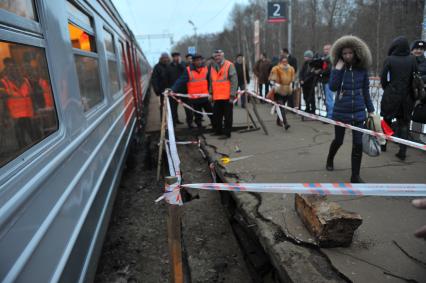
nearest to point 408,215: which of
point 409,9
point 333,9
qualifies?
point 409,9

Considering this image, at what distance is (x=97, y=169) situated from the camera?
315 cm

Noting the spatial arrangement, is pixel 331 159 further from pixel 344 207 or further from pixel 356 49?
pixel 356 49

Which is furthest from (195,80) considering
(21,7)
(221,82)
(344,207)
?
(21,7)

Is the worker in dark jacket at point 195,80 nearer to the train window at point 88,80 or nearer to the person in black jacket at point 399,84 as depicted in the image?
the train window at point 88,80

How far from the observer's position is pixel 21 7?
73.5 inches

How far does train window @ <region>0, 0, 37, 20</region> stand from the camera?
1.65 meters

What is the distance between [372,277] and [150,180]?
13.3ft

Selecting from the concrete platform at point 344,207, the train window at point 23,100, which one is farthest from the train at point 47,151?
the concrete platform at point 344,207

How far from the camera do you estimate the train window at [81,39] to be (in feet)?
9.69

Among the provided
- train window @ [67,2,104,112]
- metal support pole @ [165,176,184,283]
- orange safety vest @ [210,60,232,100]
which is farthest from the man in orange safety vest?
metal support pole @ [165,176,184,283]

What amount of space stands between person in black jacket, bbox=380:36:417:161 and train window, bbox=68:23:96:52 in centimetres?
376

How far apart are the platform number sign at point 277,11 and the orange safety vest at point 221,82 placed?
594cm

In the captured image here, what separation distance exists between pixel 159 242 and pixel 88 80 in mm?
1888

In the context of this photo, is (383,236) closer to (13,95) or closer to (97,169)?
(97,169)
